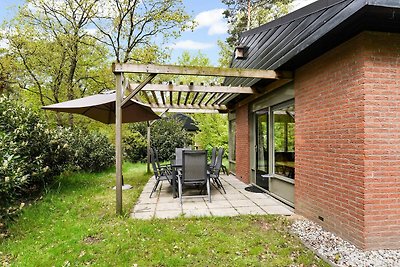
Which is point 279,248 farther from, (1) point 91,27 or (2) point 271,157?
(1) point 91,27

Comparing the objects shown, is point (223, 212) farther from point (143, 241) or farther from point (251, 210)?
point (143, 241)

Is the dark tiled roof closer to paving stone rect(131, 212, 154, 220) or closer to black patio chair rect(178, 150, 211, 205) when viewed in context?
black patio chair rect(178, 150, 211, 205)

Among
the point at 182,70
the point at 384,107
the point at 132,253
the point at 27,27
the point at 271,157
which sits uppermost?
the point at 27,27

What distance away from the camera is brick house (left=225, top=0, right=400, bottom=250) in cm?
314

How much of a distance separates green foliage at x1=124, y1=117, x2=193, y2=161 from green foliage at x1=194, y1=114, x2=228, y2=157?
1.45 meters

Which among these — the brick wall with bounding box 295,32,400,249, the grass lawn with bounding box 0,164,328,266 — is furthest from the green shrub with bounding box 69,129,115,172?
the brick wall with bounding box 295,32,400,249

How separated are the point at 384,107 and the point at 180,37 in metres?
12.3

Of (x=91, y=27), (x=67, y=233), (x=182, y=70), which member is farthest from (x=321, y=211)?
(x=91, y=27)

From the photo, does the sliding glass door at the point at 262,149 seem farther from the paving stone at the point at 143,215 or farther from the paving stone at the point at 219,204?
the paving stone at the point at 143,215

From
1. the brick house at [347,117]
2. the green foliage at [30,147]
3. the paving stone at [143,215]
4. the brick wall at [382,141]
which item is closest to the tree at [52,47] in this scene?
the green foliage at [30,147]

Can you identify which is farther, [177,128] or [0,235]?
[177,128]

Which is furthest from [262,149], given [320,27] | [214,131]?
[214,131]

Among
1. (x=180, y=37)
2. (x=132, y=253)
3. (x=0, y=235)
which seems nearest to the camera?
(x=132, y=253)

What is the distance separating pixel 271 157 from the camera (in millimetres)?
6129
